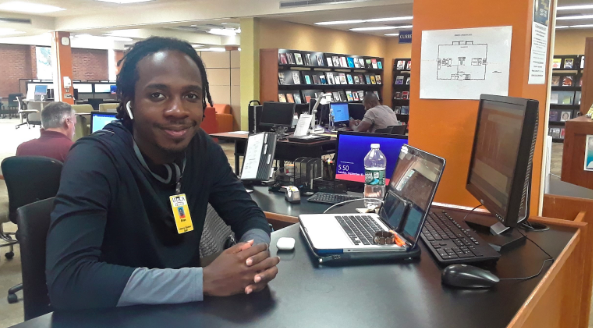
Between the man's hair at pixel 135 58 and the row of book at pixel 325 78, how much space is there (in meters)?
7.78

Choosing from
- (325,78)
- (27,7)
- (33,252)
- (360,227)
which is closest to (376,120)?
(325,78)

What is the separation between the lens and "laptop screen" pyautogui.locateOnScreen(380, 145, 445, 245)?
1.37m

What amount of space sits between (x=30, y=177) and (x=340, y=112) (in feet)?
18.0

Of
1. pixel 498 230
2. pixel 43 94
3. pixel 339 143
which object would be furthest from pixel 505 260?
pixel 43 94

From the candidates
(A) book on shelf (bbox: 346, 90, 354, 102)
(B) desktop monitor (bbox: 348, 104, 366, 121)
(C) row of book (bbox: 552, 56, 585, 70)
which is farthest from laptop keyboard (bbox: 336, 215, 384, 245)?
(C) row of book (bbox: 552, 56, 585, 70)

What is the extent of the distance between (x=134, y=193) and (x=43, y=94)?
1413cm

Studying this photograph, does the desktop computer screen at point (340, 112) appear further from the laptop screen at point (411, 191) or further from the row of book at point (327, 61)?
the laptop screen at point (411, 191)

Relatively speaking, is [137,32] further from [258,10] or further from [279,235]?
[279,235]

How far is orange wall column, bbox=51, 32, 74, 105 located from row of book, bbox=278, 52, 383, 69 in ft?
19.2

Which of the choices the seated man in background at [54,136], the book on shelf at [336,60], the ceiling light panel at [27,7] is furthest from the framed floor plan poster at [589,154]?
the ceiling light panel at [27,7]

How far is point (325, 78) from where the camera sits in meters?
10.4

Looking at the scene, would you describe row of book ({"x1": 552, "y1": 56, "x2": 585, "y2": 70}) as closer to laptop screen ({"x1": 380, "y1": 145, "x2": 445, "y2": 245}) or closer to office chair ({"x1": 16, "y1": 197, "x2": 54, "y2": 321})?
laptop screen ({"x1": 380, "y1": 145, "x2": 445, "y2": 245})

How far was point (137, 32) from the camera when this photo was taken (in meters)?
13.3

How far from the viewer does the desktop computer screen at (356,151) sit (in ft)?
8.71
